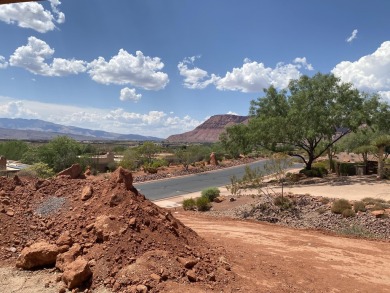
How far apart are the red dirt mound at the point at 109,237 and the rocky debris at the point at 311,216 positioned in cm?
900

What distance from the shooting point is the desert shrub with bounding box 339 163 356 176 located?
3278 cm

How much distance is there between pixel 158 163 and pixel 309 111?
2693 cm

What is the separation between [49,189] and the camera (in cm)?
1059

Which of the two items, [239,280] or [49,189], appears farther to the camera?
[49,189]

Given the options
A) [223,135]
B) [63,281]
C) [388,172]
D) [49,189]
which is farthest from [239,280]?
[223,135]

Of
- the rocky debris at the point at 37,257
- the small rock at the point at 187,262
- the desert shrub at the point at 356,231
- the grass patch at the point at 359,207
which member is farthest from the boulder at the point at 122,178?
the grass patch at the point at 359,207

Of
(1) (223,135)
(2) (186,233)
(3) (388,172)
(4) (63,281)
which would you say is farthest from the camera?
(1) (223,135)

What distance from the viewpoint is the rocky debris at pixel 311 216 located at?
50.1ft

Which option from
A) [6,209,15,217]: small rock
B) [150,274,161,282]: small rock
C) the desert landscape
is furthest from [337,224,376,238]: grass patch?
[6,209,15,217]: small rock

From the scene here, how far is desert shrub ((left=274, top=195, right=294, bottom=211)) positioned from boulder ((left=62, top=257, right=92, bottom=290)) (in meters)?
13.7

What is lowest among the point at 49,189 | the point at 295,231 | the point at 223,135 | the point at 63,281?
the point at 295,231

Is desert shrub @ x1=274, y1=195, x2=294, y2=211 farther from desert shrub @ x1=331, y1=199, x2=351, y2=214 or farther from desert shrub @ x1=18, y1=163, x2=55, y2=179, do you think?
desert shrub @ x1=18, y1=163, x2=55, y2=179

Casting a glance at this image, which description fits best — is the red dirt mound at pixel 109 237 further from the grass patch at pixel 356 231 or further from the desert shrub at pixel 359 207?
the desert shrub at pixel 359 207

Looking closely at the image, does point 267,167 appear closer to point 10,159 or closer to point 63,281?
point 63,281
